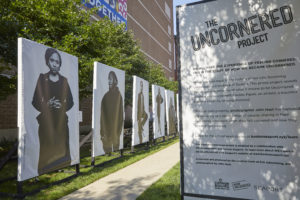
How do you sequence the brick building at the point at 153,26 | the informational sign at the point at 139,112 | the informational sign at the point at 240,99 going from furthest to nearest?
1. the brick building at the point at 153,26
2. the informational sign at the point at 139,112
3. the informational sign at the point at 240,99

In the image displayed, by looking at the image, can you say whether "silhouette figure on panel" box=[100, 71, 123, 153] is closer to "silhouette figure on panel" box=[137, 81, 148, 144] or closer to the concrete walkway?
the concrete walkway

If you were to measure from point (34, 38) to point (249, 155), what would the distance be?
23.4 feet

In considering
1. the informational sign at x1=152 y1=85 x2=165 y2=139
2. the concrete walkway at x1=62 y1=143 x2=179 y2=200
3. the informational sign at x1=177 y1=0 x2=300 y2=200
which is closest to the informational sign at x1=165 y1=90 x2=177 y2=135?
the informational sign at x1=152 y1=85 x2=165 y2=139

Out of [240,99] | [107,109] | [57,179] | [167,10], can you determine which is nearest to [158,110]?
[107,109]

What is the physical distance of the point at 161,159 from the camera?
340 inches

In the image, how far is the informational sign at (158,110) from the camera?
1207cm

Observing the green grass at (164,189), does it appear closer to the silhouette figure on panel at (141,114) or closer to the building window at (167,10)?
the silhouette figure on panel at (141,114)

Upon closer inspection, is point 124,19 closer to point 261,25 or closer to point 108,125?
point 108,125

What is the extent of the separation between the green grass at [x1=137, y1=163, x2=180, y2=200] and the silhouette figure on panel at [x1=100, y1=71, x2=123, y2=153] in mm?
2339

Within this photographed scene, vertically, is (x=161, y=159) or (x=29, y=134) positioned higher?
(x=29, y=134)

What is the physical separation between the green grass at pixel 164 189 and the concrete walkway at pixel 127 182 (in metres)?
0.16

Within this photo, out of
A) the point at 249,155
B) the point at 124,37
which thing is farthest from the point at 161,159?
the point at 124,37

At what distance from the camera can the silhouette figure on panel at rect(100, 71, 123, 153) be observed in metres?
7.34

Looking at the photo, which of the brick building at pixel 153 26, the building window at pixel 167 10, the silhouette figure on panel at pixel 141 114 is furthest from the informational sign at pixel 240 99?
the building window at pixel 167 10
